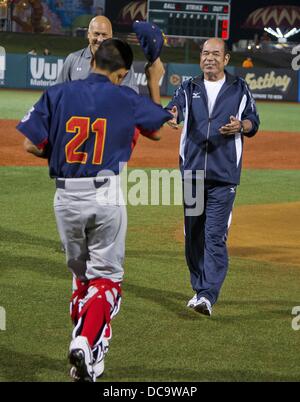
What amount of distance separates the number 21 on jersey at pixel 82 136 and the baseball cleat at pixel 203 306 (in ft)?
8.02

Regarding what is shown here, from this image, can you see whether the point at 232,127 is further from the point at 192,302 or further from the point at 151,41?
the point at 151,41

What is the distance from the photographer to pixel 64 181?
525cm

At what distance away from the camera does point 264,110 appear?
34.1 meters

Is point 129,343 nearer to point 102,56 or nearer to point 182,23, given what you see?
point 102,56

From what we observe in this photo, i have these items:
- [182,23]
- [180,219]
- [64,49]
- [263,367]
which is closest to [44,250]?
[180,219]

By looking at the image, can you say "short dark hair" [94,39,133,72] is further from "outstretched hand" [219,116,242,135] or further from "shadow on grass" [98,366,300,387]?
"outstretched hand" [219,116,242,135]

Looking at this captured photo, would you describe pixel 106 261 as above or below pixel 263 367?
above

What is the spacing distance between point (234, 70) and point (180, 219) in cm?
2846

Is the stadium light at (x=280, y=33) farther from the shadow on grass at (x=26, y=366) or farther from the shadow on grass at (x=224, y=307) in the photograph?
the shadow on grass at (x=26, y=366)

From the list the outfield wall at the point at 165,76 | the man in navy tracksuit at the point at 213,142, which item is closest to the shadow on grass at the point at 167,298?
the man in navy tracksuit at the point at 213,142

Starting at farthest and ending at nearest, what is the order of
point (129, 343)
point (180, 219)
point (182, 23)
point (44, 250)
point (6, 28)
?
point (6, 28)
point (182, 23)
point (180, 219)
point (44, 250)
point (129, 343)

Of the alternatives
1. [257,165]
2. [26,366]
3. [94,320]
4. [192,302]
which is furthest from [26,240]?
[257,165]

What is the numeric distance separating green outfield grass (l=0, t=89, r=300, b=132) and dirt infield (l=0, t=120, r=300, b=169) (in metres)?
2.27

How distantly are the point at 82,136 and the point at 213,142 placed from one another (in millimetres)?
2572
